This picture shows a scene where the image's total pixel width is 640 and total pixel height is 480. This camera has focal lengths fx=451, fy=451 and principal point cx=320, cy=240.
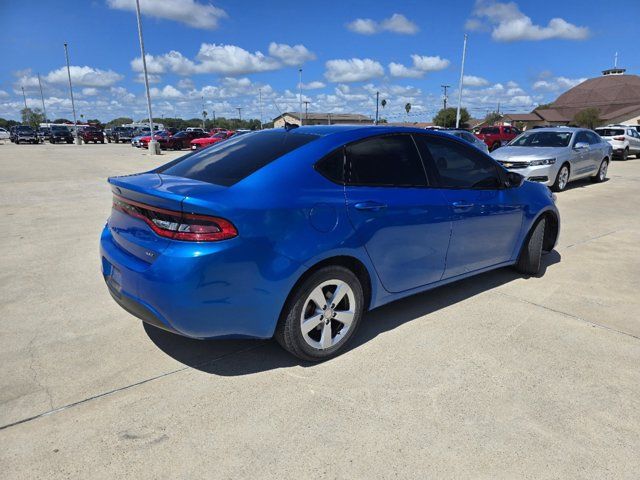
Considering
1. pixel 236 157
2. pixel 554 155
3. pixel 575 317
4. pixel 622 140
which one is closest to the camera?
pixel 236 157

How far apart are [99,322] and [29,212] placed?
18.7 feet

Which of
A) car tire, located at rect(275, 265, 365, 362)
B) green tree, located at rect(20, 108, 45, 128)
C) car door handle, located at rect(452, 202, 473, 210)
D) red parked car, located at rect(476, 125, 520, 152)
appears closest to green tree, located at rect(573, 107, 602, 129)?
red parked car, located at rect(476, 125, 520, 152)

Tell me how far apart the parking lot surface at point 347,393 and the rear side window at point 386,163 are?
1.21 metres

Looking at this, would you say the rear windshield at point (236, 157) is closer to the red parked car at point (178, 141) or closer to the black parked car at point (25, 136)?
the red parked car at point (178, 141)

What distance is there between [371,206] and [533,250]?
2.57 m

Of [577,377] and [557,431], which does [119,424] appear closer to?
[557,431]

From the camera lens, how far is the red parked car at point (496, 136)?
2870 cm

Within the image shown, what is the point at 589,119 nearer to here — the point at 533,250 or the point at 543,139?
the point at 543,139

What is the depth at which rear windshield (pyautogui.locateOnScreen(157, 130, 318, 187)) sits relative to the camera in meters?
2.97

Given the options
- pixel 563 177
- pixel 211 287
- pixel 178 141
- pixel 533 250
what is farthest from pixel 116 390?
pixel 178 141

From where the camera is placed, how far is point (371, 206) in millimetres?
3160

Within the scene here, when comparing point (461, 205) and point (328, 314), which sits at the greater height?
point (461, 205)

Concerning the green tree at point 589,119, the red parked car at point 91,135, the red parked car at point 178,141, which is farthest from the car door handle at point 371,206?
the green tree at point 589,119

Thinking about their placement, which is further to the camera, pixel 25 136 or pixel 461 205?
pixel 25 136
